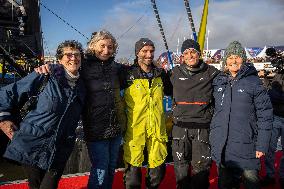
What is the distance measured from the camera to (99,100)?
11.0ft

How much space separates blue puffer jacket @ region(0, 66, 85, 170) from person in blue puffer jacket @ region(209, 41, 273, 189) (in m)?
1.64

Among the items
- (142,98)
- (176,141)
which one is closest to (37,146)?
(142,98)

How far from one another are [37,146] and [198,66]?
80.3 inches

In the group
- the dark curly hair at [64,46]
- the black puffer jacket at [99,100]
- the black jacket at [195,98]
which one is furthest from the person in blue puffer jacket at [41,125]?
the black jacket at [195,98]

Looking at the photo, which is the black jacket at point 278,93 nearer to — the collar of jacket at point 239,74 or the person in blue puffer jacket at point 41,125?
the collar of jacket at point 239,74

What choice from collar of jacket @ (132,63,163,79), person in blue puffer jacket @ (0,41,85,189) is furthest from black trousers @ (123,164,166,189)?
collar of jacket @ (132,63,163,79)

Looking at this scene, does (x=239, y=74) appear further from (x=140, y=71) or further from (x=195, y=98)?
(x=140, y=71)

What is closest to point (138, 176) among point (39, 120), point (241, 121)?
point (241, 121)

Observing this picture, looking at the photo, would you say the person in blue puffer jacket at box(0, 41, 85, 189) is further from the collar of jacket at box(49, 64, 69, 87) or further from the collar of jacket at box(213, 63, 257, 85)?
the collar of jacket at box(213, 63, 257, 85)

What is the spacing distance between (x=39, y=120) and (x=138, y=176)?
1395 millimetres

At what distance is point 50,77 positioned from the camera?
2.85 metres

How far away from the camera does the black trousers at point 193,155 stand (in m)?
3.72

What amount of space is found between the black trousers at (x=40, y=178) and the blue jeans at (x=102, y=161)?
26.0 inches

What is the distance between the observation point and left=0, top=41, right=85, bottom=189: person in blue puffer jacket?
274 centimetres
